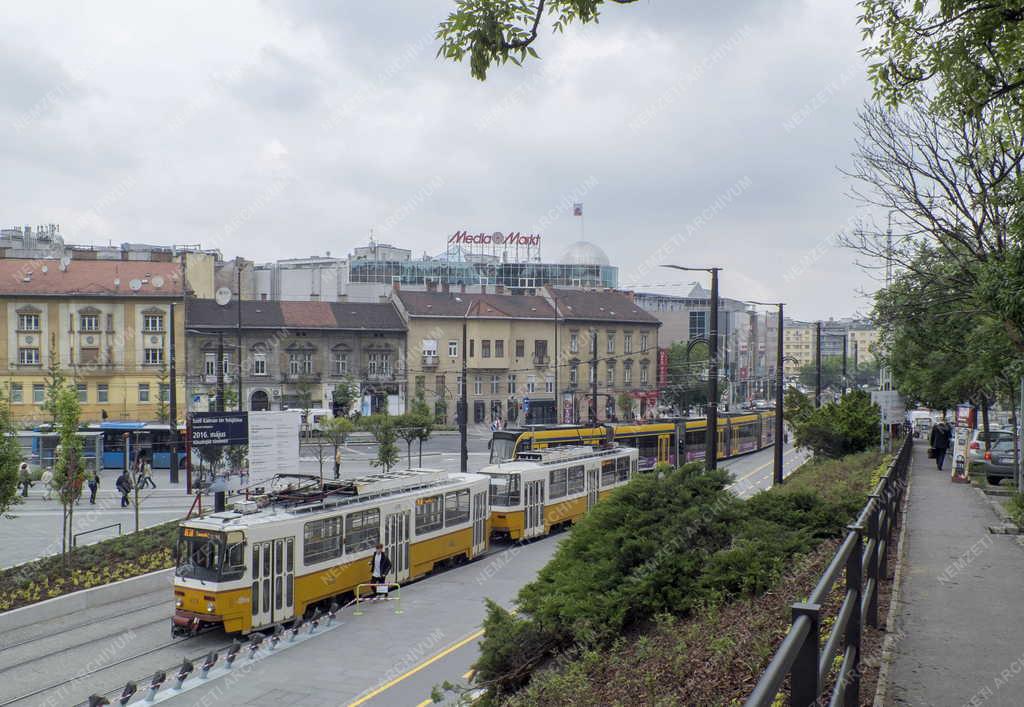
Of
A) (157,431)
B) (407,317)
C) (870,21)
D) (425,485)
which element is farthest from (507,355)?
(870,21)

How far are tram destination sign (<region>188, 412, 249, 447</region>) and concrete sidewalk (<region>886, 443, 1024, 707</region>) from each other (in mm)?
20883

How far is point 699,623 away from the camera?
8039 millimetres

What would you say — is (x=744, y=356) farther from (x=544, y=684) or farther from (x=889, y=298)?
(x=544, y=684)

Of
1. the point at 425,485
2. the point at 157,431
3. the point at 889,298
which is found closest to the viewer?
the point at 889,298

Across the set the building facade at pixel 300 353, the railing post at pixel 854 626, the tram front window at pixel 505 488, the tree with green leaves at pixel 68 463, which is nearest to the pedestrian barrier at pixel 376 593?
the tram front window at pixel 505 488

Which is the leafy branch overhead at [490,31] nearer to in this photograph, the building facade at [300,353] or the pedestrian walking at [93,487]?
the pedestrian walking at [93,487]

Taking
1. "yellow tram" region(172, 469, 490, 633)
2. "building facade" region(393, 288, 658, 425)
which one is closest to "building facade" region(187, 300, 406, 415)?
"building facade" region(393, 288, 658, 425)

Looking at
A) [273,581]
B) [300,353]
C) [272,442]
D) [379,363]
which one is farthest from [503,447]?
[379,363]

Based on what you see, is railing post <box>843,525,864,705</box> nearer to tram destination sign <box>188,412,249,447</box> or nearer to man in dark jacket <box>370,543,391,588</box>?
man in dark jacket <box>370,543,391,588</box>

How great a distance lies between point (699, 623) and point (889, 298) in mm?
13962

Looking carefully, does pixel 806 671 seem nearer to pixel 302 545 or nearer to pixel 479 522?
pixel 302 545

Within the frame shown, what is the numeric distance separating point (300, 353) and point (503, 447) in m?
39.6

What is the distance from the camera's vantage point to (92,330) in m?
62.1

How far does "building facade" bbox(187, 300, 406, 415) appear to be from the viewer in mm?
67263
